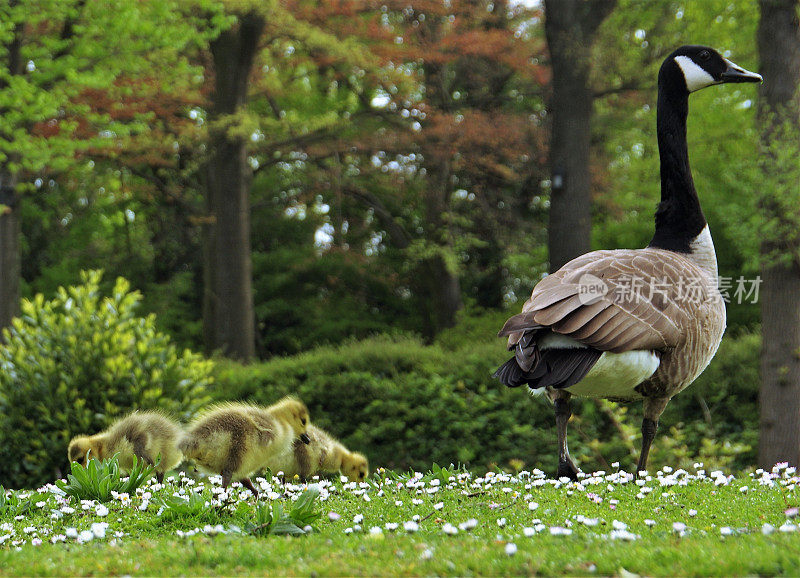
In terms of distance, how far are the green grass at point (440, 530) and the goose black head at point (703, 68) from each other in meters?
3.27

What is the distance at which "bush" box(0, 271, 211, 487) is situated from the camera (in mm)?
8586

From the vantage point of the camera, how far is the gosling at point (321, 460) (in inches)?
275

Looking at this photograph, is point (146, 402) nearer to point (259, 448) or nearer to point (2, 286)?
point (259, 448)

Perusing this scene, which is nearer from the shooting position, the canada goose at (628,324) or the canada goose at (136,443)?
the canada goose at (628,324)

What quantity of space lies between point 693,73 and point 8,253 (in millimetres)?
12465

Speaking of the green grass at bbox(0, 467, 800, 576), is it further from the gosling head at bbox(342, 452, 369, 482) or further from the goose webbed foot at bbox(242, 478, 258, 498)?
the gosling head at bbox(342, 452, 369, 482)

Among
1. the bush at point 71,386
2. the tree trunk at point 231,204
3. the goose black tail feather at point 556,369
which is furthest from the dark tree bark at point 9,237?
the goose black tail feather at point 556,369

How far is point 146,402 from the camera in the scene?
28.8 ft

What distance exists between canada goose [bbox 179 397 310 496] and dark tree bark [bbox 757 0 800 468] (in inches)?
238

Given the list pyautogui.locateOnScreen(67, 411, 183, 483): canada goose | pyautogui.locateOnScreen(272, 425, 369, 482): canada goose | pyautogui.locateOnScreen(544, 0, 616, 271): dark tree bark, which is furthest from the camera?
pyautogui.locateOnScreen(544, 0, 616, 271): dark tree bark

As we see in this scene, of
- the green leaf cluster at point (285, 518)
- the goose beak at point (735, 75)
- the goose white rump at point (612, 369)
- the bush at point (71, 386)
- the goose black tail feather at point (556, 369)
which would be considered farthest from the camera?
the bush at point (71, 386)

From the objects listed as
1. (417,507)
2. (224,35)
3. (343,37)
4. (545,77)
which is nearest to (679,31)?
(545,77)

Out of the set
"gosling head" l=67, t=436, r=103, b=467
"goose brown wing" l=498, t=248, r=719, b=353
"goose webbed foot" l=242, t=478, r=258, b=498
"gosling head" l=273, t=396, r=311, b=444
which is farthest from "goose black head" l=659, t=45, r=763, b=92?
"gosling head" l=67, t=436, r=103, b=467

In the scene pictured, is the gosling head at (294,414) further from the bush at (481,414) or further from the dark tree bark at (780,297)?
the dark tree bark at (780,297)
